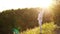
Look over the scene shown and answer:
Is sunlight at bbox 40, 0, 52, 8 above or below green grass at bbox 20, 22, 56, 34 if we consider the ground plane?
above

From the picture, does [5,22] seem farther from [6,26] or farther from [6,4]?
[6,4]

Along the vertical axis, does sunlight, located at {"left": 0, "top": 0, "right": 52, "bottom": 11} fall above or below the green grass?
above

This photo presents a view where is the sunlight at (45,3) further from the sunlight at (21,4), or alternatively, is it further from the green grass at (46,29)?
the green grass at (46,29)

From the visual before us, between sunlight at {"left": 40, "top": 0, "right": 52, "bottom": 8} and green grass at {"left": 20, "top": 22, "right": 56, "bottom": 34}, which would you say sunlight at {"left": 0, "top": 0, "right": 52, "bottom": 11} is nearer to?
sunlight at {"left": 40, "top": 0, "right": 52, "bottom": 8}

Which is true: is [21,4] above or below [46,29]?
above

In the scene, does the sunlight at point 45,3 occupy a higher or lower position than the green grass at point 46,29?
higher

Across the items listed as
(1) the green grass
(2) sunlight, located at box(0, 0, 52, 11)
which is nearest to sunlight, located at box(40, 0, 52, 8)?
(2) sunlight, located at box(0, 0, 52, 11)

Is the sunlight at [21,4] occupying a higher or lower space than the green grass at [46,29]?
higher

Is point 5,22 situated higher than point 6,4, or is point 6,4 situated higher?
point 6,4

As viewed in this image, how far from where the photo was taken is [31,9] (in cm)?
156

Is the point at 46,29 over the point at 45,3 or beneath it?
beneath

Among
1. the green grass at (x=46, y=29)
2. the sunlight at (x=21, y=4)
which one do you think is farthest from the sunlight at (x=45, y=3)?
the green grass at (x=46, y=29)

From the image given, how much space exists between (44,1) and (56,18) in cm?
18

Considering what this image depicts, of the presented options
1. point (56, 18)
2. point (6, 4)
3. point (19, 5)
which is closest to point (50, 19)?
point (56, 18)
